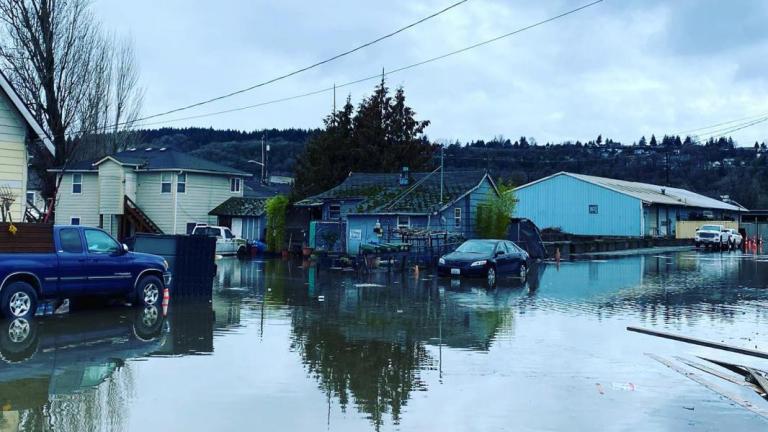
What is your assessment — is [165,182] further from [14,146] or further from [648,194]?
[648,194]

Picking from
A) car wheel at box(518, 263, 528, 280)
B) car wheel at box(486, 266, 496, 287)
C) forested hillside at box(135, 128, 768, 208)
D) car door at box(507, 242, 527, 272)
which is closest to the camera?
car wheel at box(486, 266, 496, 287)

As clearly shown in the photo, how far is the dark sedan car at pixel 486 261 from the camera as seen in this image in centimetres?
2617

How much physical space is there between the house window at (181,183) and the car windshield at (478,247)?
25.4m

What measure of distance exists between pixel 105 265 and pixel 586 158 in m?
108

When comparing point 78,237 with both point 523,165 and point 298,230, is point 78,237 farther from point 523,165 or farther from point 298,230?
point 523,165

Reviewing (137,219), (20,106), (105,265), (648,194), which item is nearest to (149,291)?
(105,265)

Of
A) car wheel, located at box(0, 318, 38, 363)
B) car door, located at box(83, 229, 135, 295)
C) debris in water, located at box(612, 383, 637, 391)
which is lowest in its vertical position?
debris in water, located at box(612, 383, 637, 391)

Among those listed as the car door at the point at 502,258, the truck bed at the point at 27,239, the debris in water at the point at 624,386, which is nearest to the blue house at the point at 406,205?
the car door at the point at 502,258

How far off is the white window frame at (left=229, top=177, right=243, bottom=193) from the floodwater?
103 ft

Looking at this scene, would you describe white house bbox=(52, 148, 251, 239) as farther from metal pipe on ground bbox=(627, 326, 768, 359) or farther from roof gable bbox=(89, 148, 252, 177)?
metal pipe on ground bbox=(627, 326, 768, 359)

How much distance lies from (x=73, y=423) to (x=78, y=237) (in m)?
9.05

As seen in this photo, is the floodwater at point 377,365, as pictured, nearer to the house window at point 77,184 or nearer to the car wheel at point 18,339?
the car wheel at point 18,339

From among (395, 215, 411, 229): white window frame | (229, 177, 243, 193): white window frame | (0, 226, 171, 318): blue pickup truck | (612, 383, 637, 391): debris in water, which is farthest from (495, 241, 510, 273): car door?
(229, 177, 243, 193): white window frame

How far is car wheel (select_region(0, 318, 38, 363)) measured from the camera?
1119cm
